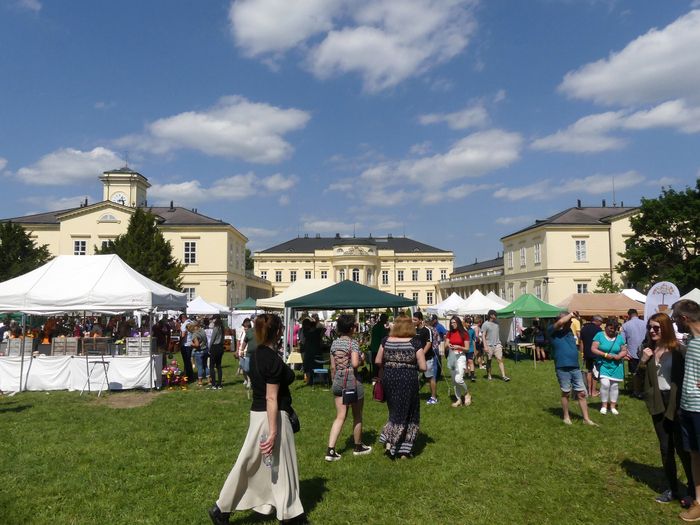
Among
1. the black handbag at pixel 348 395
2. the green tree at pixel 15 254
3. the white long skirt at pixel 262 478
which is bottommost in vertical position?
the white long skirt at pixel 262 478

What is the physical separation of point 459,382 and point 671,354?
538 centimetres

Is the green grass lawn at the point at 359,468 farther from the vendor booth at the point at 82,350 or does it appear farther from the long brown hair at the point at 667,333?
the vendor booth at the point at 82,350

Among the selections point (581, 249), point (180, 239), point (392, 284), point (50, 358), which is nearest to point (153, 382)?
point (50, 358)

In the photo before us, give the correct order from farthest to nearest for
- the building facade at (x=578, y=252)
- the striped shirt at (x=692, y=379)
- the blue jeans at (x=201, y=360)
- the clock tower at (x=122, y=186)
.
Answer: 1. the clock tower at (x=122, y=186)
2. the building facade at (x=578, y=252)
3. the blue jeans at (x=201, y=360)
4. the striped shirt at (x=692, y=379)

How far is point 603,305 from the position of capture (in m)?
23.1

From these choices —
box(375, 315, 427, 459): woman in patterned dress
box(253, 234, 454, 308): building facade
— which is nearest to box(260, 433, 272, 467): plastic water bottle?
box(375, 315, 427, 459): woman in patterned dress

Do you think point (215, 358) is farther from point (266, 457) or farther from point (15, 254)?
point (15, 254)

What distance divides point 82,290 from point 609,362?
36.5 feet

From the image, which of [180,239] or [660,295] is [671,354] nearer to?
[660,295]

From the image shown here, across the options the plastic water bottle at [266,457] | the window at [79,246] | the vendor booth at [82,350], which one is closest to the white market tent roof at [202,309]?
the vendor booth at [82,350]

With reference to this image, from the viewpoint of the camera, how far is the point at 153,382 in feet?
40.8

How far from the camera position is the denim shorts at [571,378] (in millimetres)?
7898

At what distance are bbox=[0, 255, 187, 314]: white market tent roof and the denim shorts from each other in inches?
349

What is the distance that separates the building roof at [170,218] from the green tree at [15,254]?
15588 mm
